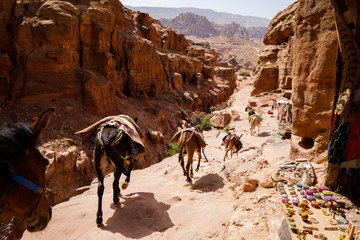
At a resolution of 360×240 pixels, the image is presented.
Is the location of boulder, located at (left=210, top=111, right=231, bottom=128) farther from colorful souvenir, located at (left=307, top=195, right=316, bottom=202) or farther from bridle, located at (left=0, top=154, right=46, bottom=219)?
bridle, located at (left=0, top=154, right=46, bottom=219)

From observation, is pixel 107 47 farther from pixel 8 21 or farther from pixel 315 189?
pixel 315 189

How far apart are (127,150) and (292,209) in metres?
3.90

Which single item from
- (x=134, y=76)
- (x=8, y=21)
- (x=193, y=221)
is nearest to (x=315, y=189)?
(x=193, y=221)

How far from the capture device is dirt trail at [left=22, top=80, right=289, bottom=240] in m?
3.50

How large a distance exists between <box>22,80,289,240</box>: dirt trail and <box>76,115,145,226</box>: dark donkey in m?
0.52

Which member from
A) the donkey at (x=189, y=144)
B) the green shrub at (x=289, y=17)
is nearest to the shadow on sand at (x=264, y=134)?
the donkey at (x=189, y=144)

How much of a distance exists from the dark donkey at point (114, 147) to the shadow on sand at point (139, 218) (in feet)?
1.09

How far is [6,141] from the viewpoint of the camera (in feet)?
6.20

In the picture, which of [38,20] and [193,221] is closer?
[193,221]

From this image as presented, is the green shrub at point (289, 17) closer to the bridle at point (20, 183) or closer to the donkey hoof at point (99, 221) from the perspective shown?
the donkey hoof at point (99, 221)

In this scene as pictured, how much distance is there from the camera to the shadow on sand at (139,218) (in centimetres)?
436

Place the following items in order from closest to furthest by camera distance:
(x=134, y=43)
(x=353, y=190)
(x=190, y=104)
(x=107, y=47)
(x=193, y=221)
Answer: (x=353, y=190) → (x=193, y=221) → (x=107, y=47) → (x=134, y=43) → (x=190, y=104)

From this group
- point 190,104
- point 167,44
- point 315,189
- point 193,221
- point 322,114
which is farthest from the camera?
point 167,44

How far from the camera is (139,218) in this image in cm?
480
